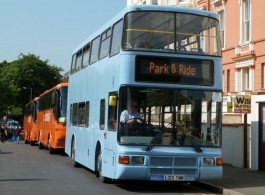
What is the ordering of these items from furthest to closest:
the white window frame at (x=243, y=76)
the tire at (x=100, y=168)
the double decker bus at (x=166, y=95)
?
the white window frame at (x=243, y=76), the tire at (x=100, y=168), the double decker bus at (x=166, y=95)

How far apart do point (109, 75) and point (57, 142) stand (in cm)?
1385

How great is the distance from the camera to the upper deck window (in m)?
13.9

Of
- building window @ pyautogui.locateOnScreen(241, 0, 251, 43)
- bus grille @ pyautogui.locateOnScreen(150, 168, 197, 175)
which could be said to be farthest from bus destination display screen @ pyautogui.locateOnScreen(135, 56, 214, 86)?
building window @ pyautogui.locateOnScreen(241, 0, 251, 43)

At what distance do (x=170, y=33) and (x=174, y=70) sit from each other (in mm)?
904

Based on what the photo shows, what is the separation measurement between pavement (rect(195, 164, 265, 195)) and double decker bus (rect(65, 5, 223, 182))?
648 millimetres

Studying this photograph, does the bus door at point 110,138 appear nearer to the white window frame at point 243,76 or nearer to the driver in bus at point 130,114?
the driver in bus at point 130,114

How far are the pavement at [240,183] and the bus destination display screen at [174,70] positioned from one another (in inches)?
104

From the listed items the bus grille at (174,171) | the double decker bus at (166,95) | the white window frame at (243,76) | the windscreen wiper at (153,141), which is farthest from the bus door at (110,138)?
the white window frame at (243,76)

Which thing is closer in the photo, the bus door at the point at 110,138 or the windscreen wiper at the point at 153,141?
the windscreen wiper at the point at 153,141

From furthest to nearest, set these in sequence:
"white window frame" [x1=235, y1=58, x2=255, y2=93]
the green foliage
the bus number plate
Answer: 1. the green foliage
2. "white window frame" [x1=235, y1=58, x2=255, y2=93]
3. the bus number plate

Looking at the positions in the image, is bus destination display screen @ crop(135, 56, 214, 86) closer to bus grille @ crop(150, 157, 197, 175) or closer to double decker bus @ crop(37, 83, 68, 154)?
bus grille @ crop(150, 157, 197, 175)

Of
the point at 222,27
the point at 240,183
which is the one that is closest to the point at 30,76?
the point at 222,27

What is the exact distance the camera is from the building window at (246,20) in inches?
1231

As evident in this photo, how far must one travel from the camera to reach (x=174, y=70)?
13.9 meters
